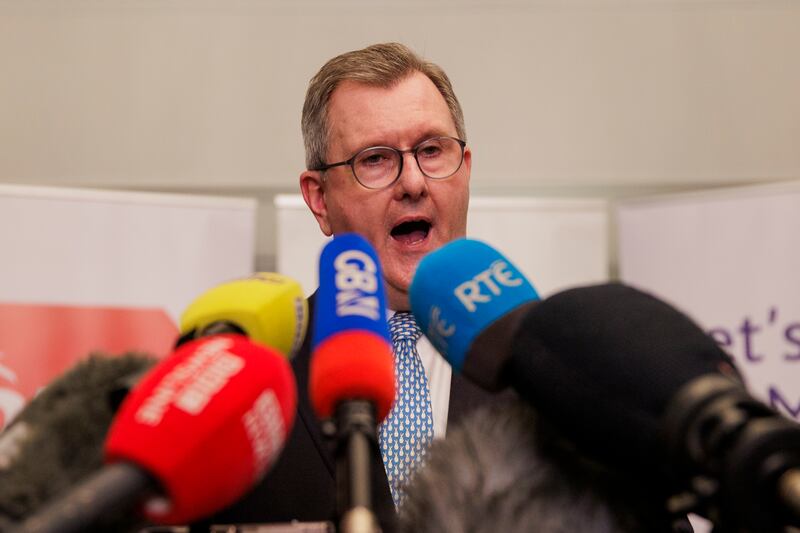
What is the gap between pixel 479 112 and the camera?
3152 mm

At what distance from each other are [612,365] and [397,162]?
125 centimetres

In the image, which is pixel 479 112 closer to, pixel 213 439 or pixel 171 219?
pixel 171 219

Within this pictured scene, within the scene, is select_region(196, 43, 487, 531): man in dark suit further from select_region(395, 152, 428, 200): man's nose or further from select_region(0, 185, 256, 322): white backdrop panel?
select_region(0, 185, 256, 322): white backdrop panel

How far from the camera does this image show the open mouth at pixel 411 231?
1.83 meters

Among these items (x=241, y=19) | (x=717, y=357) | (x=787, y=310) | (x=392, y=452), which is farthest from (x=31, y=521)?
(x=241, y=19)

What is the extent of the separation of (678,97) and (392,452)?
222cm

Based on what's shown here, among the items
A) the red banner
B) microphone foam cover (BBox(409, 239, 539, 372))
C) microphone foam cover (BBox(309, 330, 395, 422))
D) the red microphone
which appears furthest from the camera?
the red banner

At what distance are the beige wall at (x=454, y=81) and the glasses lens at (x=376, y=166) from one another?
1.27 meters

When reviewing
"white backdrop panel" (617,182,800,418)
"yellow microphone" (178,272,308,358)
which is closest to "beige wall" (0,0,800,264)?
"white backdrop panel" (617,182,800,418)

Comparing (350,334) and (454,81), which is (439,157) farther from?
(454,81)

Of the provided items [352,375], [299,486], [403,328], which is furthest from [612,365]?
[403,328]

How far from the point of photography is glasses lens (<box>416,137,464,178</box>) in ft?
6.02

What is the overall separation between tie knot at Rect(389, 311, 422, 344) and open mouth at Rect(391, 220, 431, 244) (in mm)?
171

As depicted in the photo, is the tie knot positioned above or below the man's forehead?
below
